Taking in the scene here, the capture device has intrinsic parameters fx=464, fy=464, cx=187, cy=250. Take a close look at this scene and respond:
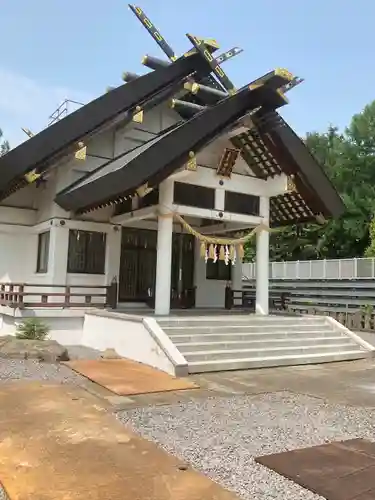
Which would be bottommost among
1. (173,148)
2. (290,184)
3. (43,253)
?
(43,253)

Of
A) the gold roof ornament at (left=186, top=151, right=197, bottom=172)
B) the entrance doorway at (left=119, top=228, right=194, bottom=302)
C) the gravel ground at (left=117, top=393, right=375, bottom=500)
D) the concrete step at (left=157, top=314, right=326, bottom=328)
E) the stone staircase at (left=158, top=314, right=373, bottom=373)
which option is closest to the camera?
the gravel ground at (left=117, top=393, right=375, bottom=500)

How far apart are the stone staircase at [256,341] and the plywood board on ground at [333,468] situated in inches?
167

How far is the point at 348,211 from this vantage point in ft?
89.2

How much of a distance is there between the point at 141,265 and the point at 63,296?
9.26 feet

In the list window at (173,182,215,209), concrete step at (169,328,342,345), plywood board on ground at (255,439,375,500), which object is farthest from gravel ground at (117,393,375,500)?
window at (173,182,215,209)

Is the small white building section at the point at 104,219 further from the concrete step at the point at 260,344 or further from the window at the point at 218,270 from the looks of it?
the concrete step at the point at 260,344

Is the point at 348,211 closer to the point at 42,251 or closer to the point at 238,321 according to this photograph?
the point at 238,321

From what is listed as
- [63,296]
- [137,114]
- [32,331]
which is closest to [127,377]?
[32,331]

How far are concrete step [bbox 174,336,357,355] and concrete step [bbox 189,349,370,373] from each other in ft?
1.41

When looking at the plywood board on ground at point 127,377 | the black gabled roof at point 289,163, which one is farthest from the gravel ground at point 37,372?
the black gabled roof at point 289,163

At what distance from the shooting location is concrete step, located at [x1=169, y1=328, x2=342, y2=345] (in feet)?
32.0

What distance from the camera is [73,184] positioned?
12.9 meters

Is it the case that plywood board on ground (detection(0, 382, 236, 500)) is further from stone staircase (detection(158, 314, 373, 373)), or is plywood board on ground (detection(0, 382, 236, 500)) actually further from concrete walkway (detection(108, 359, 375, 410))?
stone staircase (detection(158, 314, 373, 373))

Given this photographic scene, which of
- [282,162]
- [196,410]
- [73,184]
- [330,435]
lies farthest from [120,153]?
[330,435]
